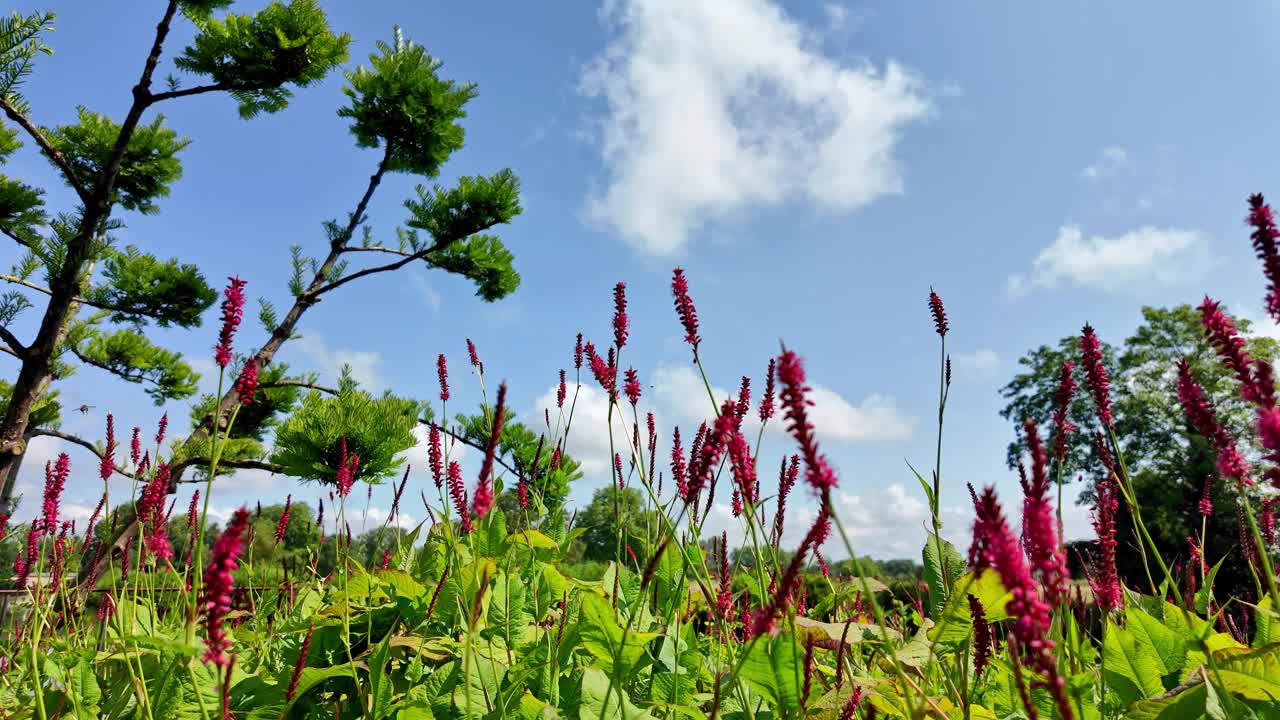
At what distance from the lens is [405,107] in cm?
1206

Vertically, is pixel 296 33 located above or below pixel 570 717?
above

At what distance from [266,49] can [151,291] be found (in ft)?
14.9

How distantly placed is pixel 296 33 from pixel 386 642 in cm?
1156

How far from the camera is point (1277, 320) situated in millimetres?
795

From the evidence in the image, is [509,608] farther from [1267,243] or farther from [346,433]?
[346,433]

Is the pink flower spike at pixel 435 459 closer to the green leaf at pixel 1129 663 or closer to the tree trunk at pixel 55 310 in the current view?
the green leaf at pixel 1129 663

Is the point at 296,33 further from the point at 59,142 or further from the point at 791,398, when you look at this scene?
the point at 791,398

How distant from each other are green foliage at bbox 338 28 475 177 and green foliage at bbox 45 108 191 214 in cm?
373

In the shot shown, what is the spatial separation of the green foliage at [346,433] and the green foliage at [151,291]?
442 cm

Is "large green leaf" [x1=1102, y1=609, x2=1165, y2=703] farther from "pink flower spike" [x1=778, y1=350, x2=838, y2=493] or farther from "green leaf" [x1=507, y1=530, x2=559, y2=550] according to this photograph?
"green leaf" [x1=507, y1=530, x2=559, y2=550]

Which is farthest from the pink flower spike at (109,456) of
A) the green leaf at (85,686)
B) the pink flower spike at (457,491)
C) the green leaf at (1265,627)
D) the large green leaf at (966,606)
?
the green leaf at (1265,627)

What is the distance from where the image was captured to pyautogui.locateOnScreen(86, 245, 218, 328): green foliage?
1125 cm

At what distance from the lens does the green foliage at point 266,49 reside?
33.6 feet

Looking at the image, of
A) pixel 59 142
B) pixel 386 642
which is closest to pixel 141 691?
pixel 386 642
